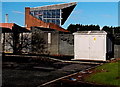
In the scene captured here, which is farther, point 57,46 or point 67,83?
point 57,46

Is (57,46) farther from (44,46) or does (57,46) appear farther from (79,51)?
(79,51)

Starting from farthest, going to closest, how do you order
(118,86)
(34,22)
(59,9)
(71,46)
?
1. (59,9)
2. (34,22)
3. (71,46)
4. (118,86)

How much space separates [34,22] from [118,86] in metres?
57.8

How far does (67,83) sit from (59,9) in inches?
2678

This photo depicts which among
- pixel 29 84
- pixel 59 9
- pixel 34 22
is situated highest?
pixel 59 9

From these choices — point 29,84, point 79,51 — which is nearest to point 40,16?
point 79,51

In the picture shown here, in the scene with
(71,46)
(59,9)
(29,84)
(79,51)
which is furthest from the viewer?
(59,9)

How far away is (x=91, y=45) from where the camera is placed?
65.6 feet

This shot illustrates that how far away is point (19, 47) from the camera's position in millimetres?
25750

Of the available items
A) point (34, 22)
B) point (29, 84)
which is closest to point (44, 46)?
point (29, 84)

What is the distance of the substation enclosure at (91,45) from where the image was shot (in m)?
19.7

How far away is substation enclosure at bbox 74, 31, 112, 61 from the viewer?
19656mm

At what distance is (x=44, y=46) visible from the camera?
966 inches

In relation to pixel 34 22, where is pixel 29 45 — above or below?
below
